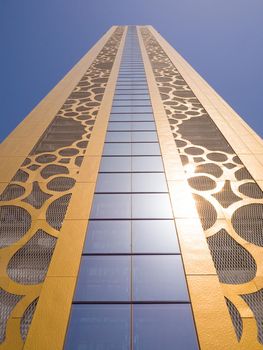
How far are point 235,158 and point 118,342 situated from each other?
829 cm

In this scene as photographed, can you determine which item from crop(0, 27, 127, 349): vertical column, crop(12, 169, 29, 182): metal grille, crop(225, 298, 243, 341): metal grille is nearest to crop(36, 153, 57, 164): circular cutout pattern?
crop(0, 27, 127, 349): vertical column

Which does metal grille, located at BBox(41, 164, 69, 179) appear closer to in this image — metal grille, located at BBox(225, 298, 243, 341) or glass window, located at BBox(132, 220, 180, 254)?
glass window, located at BBox(132, 220, 180, 254)

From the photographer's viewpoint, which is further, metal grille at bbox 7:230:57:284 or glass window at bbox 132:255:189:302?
metal grille at bbox 7:230:57:284

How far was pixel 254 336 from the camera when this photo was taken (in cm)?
710

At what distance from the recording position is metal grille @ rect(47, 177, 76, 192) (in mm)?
11826

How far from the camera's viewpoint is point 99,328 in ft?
23.7

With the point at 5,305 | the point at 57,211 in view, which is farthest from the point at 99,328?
the point at 57,211

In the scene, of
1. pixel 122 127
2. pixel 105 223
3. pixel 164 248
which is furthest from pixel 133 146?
pixel 164 248

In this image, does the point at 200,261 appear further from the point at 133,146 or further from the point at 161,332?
the point at 133,146

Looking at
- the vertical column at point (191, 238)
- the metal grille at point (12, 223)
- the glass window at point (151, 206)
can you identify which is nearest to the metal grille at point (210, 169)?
the vertical column at point (191, 238)

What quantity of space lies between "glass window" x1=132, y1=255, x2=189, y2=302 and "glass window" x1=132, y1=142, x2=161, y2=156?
19.1 feet

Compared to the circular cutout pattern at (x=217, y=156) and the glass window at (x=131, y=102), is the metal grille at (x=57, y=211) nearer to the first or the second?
the circular cutout pattern at (x=217, y=156)

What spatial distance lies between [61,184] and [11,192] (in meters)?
1.43

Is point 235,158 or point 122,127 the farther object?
point 122,127
